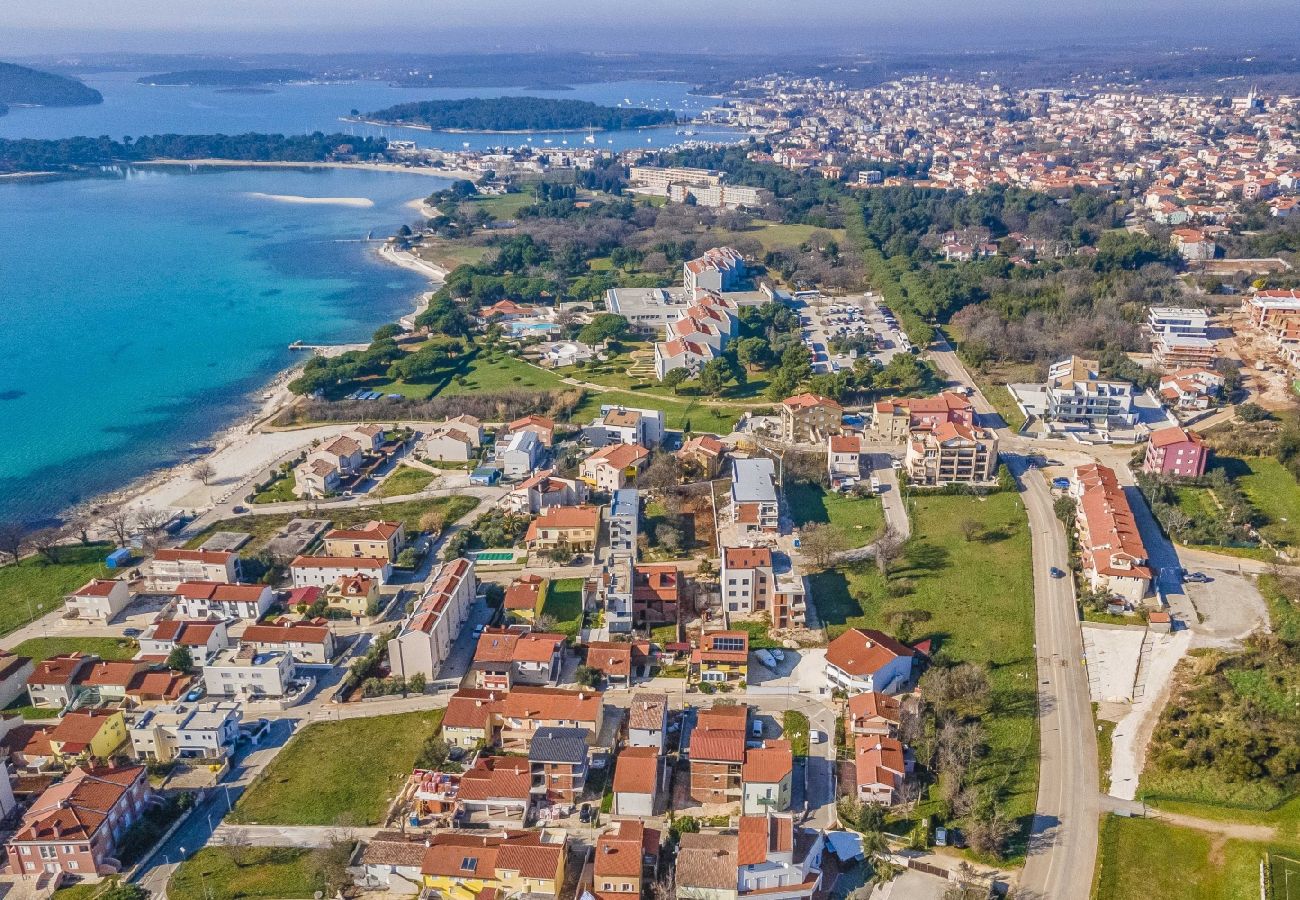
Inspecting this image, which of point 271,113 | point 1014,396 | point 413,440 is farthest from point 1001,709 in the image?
point 271,113

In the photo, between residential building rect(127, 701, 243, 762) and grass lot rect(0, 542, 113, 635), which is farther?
grass lot rect(0, 542, 113, 635)

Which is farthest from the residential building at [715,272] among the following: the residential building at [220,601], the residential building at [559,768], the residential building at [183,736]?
the residential building at [183,736]

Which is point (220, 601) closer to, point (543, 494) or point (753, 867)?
point (543, 494)

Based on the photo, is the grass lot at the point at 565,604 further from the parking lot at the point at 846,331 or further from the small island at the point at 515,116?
the small island at the point at 515,116

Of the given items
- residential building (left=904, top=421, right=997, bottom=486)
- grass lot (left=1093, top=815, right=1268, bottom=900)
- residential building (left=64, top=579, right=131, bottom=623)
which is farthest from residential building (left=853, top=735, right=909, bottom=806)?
residential building (left=64, top=579, right=131, bottom=623)

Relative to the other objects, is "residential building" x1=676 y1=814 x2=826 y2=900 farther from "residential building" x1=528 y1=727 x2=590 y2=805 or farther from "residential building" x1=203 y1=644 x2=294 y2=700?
"residential building" x1=203 y1=644 x2=294 y2=700

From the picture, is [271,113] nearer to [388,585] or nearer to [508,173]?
[508,173]
